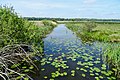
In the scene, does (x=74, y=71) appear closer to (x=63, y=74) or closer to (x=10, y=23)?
(x=63, y=74)

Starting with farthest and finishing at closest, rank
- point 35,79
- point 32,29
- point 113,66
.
A: point 32,29, point 113,66, point 35,79

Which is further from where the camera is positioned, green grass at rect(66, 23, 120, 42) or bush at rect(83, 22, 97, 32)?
bush at rect(83, 22, 97, 32)

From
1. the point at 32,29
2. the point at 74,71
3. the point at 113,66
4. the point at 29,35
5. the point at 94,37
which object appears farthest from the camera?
the point at 94,37

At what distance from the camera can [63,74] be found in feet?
25.2

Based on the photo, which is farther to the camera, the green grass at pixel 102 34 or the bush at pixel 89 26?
the bush at pixel 89 26

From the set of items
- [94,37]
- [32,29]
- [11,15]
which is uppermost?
[11,15]

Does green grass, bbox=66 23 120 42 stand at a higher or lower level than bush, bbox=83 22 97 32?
lower

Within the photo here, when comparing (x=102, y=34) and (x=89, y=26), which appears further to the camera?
(x=89, y=26)

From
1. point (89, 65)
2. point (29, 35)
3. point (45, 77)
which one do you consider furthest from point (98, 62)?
point (29, 35)

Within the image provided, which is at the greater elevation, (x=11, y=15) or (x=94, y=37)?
(x=11, y=15)

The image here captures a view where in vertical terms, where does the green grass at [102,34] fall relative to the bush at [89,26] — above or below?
below

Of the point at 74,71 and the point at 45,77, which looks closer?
the point at 45,77

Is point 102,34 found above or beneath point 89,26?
beneath

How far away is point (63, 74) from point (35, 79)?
1.13m
